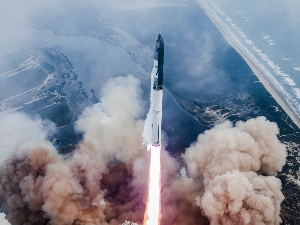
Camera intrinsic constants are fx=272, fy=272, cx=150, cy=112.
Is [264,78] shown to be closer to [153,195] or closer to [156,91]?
[153,195]

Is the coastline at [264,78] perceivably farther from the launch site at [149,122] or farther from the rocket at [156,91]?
the rocket at [156,91]

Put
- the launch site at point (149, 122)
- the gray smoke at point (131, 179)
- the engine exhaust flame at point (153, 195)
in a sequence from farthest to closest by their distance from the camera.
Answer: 1. the launch site at point (149, 122)
2. the engine exhaust flame at point (153, 195)
3. the gray smoke at point (131, 179)

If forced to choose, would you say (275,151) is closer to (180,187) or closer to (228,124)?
(228,124)

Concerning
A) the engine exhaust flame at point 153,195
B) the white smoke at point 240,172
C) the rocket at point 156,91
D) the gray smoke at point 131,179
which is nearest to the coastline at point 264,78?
the white smoke at point 240,172

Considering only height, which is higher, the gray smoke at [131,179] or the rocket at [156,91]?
the rocket at [156,91]

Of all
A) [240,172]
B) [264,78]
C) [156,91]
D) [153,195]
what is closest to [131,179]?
[153,195]

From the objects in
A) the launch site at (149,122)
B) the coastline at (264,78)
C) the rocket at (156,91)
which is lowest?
the coastline at (264,78)

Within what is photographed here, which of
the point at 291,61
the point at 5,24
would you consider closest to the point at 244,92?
the point at 291,61

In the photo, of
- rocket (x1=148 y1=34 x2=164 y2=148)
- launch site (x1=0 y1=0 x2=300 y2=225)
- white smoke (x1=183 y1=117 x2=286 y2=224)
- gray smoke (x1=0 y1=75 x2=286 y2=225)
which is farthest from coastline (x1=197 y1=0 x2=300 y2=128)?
rocket (x1=148 y1=34 x2=164 y2=148)
